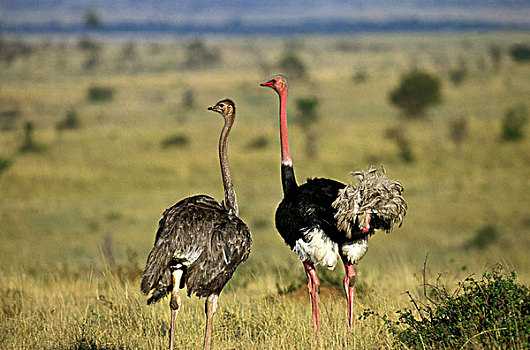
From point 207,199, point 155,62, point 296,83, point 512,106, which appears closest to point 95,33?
point 155,62

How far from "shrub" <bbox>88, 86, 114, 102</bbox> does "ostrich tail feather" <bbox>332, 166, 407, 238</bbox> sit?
48299mm

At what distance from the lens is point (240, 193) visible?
77.1 ft

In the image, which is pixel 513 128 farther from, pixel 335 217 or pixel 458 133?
pixel 335 217

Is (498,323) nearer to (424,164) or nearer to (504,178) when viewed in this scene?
(504,178)

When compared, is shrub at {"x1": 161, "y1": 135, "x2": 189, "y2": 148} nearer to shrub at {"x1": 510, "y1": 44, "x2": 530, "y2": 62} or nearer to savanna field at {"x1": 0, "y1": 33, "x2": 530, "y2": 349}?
savanna field at {"x1": 0, "y1": 33, "x2": 530, "y2": 349}

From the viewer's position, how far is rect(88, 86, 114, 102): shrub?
2101 inches

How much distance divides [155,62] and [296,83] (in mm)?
27663

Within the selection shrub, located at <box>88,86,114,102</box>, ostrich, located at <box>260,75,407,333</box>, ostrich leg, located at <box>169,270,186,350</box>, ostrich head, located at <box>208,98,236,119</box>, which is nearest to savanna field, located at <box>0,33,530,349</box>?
shrub, located at <box>88,86,114,102</box>

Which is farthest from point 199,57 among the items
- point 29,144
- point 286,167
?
point 286,167

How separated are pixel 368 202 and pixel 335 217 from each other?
275 mm

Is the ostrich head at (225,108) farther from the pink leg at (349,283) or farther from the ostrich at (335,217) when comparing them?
the pink leg at (349,283)

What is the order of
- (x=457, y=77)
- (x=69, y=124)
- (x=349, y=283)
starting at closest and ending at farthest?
(x=349, y=283) → (x=69, y=124) → (x=457, y=77)

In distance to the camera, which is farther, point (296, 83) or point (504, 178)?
point (296, 83)

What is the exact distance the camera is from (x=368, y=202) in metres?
6.29
